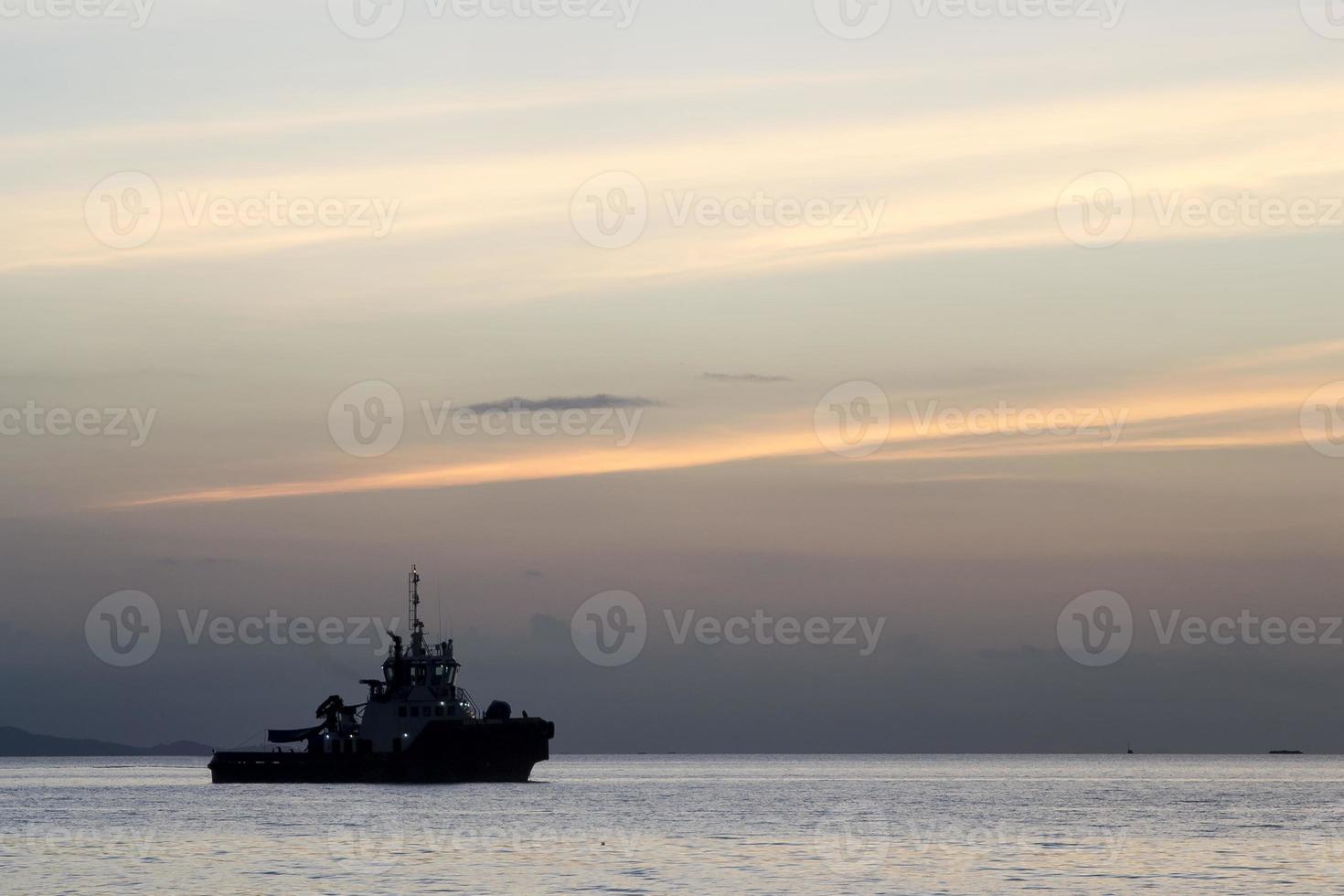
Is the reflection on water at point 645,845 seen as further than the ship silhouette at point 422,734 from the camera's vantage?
No

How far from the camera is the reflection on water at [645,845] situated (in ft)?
241

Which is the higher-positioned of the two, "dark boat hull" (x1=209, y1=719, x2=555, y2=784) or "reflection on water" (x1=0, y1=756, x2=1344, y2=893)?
"dark boat hull" (x1=209, y1=719, x2=555, y2=784)

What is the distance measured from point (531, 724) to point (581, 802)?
8.91 meters

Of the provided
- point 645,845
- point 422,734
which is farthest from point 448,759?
point 645,845

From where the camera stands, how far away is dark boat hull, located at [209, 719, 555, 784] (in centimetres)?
13350

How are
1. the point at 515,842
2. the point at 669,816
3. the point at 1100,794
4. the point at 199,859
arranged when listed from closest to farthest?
the point at 199,859
the point at 515,842
the point at 669,816
the point at 1100,794

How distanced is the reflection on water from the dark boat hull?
6.71 feet

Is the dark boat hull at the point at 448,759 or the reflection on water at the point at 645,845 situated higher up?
the dark boat hull at the point at 448,759

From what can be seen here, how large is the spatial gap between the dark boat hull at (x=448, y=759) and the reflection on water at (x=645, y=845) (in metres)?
2.05

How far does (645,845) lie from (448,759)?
45289 millimetres

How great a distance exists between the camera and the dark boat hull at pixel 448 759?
438 ft

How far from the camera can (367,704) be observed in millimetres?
138625

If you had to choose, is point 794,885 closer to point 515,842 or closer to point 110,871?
point 515,842

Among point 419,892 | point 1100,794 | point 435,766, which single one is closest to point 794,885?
point 419,892
